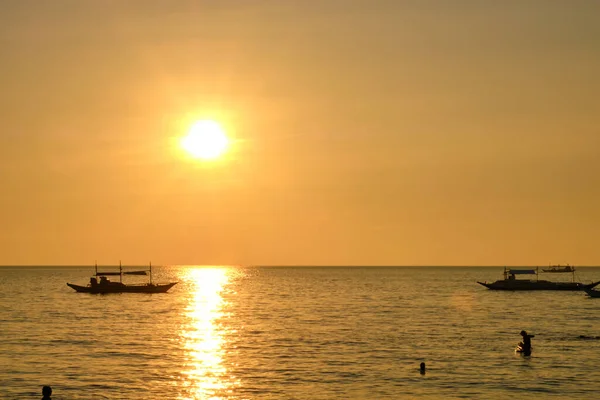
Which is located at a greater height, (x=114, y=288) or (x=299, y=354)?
(x=114, y=288)

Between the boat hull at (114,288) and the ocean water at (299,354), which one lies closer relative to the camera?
the ocean water at (299,354)

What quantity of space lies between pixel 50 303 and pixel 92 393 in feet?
342

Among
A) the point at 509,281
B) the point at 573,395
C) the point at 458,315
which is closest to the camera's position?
the point at 573,395

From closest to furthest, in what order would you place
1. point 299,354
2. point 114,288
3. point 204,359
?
1. point 204,359
2. point 299,354
3. point 114,288

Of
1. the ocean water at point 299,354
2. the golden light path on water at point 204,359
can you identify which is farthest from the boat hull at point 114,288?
the golden light path on water at point 204,359

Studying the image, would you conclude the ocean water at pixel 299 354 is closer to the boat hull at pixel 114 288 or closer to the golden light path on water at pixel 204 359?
the golden light path on water at pixel 204 359

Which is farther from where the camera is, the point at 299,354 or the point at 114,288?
the point at 114,288

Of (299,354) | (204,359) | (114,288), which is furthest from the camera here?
(114,288)

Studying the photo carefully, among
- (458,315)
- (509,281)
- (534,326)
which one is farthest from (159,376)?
(509,281)

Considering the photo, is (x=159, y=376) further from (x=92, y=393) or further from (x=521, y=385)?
(x=521, y=385)

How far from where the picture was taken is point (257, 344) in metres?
77.1

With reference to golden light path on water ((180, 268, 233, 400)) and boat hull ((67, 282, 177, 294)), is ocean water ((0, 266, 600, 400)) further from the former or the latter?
boat hull ((67, 282, 177, 294))

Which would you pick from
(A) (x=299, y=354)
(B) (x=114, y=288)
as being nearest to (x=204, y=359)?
(A) (x=299, y=354)

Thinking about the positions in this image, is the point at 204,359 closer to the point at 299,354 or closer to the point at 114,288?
the point at 299,354
